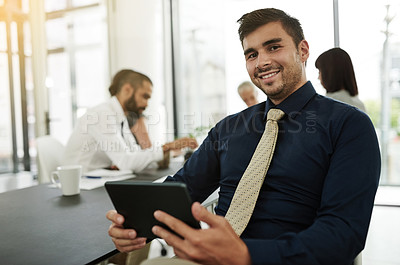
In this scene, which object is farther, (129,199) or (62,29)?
(62,29)

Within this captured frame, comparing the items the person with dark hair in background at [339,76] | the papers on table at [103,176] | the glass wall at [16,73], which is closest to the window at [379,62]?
the person with dark hair in background at [339,76]

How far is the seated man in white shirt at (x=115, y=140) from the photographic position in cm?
205

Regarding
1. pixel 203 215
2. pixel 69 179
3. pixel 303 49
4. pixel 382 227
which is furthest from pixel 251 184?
pixel 382 227

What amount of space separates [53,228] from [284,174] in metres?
0.73

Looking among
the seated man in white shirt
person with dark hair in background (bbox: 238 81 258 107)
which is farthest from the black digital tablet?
person with dark hair in background (bbox: 238 81 258 107)

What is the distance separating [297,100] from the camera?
3.87 ft

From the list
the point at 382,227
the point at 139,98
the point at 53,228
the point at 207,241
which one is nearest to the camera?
the point at 207,241

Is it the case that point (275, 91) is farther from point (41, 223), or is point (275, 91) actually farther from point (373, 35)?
point (373, 35)

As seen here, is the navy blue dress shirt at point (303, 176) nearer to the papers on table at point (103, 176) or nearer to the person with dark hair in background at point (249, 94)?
the papers on table at point (103, 176)

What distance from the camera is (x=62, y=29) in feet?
13.8

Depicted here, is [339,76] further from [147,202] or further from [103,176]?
[147,202]

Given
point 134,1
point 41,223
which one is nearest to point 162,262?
point 41,223

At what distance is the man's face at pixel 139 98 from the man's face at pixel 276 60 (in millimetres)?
1573

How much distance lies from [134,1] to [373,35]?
2887mm
